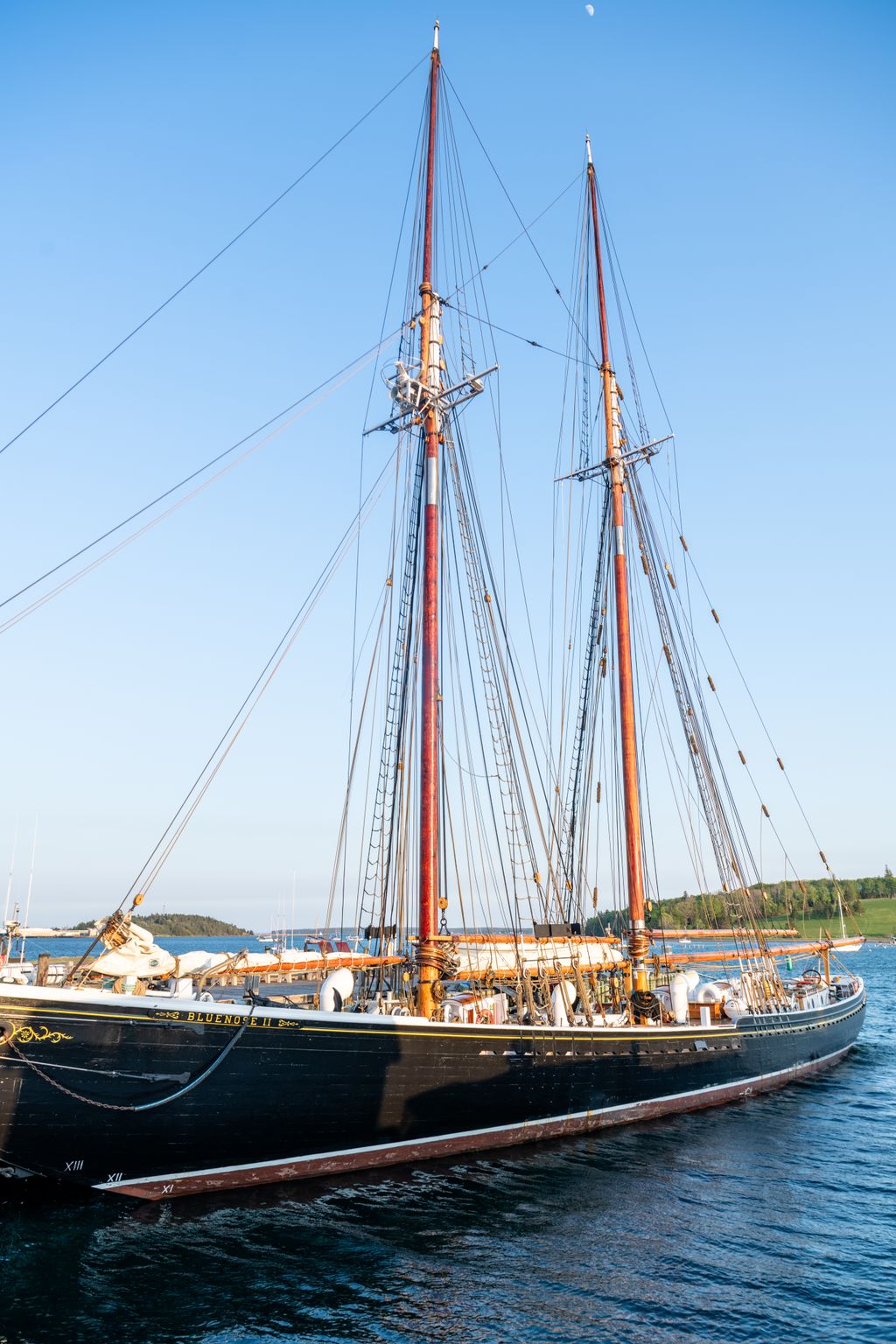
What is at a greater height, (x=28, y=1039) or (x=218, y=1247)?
(x=28, y=1039)

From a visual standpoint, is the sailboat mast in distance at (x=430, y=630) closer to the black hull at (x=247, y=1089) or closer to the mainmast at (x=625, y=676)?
the black hull at (x=247, y=1089)

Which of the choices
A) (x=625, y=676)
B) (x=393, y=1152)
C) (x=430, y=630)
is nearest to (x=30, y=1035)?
(x=393, y=1152)

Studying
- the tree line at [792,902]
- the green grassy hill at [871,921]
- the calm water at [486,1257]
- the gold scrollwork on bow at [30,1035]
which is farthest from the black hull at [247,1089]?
the green grassy hill at [871,921]

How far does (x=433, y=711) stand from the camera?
22531 mm

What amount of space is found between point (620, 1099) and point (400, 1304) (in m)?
12.3

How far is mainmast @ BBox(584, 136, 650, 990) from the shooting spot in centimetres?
2927

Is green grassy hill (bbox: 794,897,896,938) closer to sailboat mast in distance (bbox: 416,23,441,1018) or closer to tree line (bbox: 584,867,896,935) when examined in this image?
tree line (bbox: 584,867,896,935)

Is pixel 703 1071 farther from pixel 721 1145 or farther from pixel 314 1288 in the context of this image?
pixel 314 1288

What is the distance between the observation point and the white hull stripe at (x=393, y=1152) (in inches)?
652

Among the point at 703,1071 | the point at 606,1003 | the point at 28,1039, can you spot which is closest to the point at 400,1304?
the point at 28,1039

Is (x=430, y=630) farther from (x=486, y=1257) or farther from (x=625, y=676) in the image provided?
(x=486, y=1257)

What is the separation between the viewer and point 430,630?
22938mm

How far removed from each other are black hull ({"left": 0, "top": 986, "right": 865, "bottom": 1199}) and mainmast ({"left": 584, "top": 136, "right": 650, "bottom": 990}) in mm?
8068

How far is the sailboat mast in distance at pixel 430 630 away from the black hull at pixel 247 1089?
2.30 m
